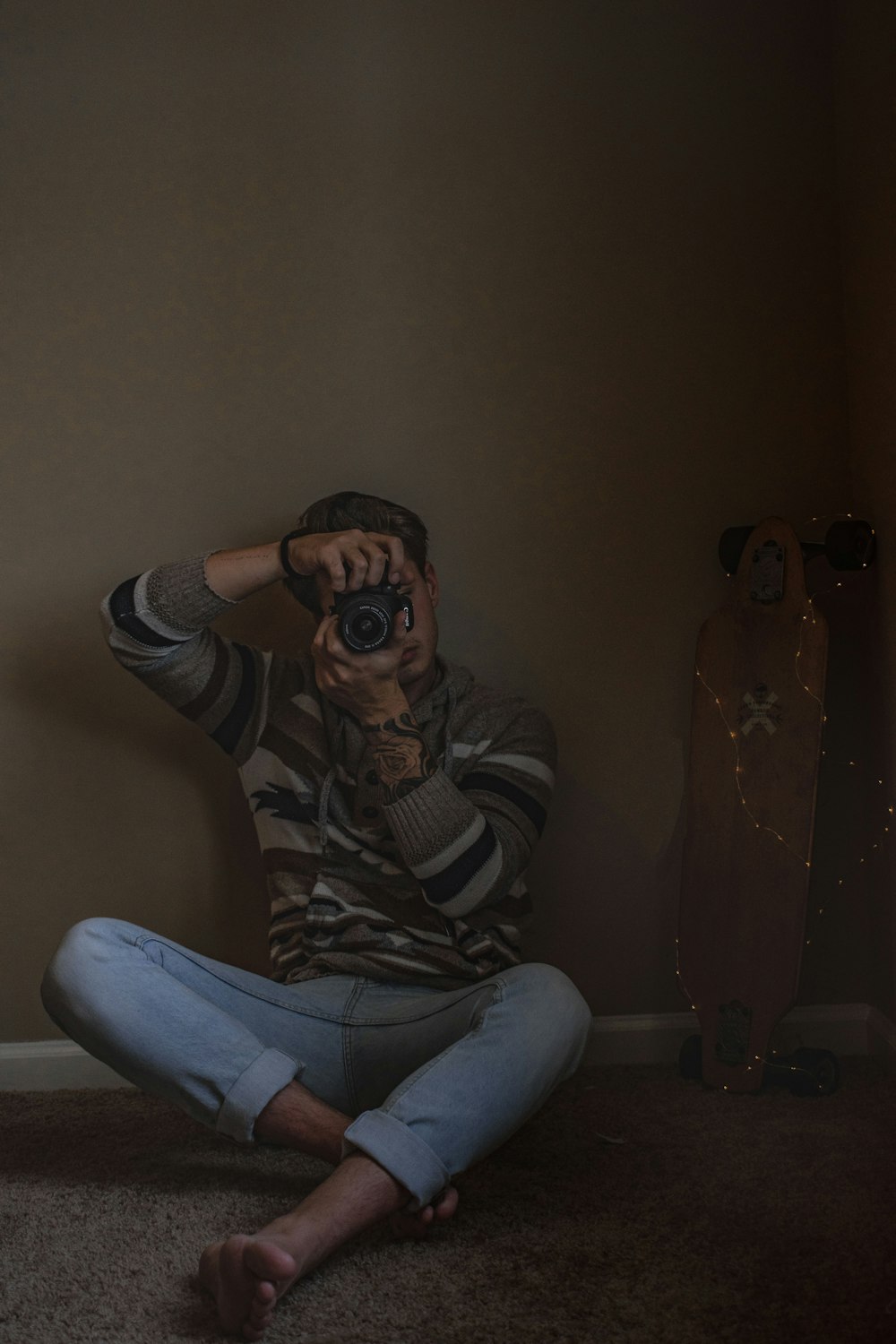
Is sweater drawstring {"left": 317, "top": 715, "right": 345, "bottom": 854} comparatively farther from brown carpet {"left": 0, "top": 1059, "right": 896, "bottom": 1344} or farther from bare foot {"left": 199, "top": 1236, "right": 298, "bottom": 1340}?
bare foot {"left": 199, "top": 1236, "right": 298, "bottom": 1340}

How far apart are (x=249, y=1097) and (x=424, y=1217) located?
0.76 feet

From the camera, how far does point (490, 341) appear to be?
1.74 m

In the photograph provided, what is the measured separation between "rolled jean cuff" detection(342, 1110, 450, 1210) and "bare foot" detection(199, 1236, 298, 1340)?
13 cm

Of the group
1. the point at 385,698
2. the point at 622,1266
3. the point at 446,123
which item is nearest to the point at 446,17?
the point at 446,123

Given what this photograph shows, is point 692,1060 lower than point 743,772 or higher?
lower

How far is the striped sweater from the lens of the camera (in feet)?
4.30

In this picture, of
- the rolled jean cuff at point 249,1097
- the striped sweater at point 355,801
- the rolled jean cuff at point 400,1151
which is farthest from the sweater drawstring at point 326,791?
the rolled jean cuff at point 400,1151

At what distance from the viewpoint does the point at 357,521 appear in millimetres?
1537

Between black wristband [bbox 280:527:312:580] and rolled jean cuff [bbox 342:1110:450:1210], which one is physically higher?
black wristband [bbox 280:527:312:580]

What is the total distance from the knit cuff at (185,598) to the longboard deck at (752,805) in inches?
31.1

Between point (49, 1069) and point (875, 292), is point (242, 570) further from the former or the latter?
point (875, 292)

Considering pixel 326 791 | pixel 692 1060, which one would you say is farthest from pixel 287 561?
pixel 692 1060

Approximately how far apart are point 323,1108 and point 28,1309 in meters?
0.34

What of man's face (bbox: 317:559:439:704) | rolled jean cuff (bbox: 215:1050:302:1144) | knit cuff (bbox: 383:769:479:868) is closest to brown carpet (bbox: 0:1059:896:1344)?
rolled jean cuff (bbox: 215:1050:302:1144)
